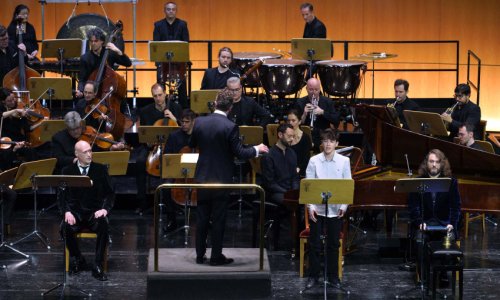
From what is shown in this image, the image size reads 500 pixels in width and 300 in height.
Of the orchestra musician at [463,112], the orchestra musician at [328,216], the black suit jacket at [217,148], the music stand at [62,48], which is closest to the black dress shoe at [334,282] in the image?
the orchestra musician at [328,216]

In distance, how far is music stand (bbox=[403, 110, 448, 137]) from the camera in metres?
8.83

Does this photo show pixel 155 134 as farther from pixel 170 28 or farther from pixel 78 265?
pixel 170 28

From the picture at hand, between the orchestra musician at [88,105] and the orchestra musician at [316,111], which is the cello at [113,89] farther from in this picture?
the orchestra musician at [316,111]

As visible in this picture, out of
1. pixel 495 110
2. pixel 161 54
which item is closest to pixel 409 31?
pixel 495 110

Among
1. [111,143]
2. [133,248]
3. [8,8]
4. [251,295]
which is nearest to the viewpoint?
[251,295]

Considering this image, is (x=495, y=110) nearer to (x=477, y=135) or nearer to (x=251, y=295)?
(x=477, y=135)

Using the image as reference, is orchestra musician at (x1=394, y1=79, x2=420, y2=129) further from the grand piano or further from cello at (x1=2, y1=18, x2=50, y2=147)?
cello at (x1=2, y1=18, x2=50, y2=147)

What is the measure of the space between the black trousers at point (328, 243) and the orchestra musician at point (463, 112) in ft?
8.69

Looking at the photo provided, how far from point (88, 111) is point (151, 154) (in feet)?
2.72

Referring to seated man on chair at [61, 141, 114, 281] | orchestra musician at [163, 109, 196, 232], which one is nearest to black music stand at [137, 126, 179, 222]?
orchestra musician at [163, 109, 196, 232]

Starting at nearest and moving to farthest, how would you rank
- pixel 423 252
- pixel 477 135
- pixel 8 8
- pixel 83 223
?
pixel 423 252
pixel 83 223
pixel 477 135
pixel 8 8

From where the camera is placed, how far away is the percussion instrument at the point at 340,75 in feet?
34.8

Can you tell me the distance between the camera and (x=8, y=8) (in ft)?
47.7

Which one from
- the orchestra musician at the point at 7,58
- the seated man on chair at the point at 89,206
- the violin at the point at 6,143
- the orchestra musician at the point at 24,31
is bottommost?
the seated man on chair at the point at 89,206
